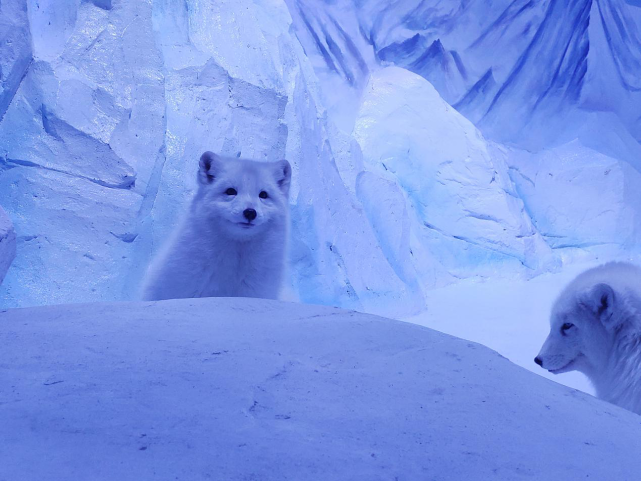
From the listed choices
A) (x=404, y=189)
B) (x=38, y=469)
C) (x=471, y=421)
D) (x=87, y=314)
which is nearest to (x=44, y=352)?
(x=87, y=314)

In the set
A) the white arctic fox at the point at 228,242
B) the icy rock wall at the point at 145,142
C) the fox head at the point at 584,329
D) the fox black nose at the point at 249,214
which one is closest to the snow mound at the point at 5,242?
the icy rock wall at the point at 145,142

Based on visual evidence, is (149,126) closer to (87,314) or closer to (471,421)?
(87,314)

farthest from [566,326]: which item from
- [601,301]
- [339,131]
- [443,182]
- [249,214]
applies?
[443,182]

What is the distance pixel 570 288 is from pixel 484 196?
6330 millimetres

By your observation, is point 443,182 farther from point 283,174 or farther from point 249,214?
point 249,214

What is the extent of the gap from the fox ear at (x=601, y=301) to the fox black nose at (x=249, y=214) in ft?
4.86

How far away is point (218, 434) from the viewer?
99cm

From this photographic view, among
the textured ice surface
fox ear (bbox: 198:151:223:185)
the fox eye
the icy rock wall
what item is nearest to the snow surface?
the fox eye

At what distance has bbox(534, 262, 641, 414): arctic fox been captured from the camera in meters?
2.14

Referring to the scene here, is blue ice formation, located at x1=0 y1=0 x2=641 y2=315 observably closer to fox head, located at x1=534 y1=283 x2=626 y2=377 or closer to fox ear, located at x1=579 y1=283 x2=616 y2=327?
fox head, located at x1=534 y1=283 x2=626 y2=377

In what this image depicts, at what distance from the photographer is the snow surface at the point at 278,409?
0.93m

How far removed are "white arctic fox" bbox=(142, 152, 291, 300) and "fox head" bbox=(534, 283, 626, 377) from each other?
1333 mm

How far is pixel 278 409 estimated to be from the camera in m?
1.11

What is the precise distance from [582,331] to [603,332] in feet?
0.30
